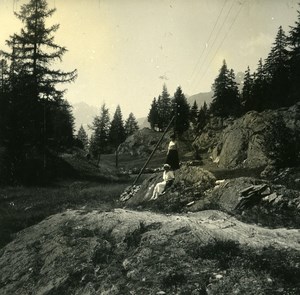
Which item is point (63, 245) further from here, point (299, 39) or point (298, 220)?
point (299, 39)

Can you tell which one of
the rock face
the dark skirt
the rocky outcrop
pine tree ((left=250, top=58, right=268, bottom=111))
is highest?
pine tree ((left=250, top=58, right=268, bottom=111))

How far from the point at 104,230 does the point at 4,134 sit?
19519 mm

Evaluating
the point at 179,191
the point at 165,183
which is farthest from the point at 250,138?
the point at 179,191

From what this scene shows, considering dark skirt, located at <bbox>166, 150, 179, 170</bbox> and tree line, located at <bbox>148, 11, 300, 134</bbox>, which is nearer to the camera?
dark skirt, located at <bbox>166, 150, 179, 170</bbox>

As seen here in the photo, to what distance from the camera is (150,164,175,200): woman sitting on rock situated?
51.0 feet

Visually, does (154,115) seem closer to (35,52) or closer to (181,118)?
(181,118)

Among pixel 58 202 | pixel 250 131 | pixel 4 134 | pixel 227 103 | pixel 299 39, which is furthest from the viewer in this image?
pixel 227 103

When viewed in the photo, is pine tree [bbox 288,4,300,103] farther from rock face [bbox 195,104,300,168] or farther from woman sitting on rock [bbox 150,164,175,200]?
woman sitting on rock [bbox 150,164,175,200]

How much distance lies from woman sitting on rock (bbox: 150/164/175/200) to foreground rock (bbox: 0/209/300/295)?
11.4ft

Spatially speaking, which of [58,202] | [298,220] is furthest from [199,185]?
[58,202]

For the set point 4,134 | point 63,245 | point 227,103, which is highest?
point 227,103

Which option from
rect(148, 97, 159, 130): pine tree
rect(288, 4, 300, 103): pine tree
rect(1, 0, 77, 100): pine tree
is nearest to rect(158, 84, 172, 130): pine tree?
rect(148, 97, 159, 130): pine tree

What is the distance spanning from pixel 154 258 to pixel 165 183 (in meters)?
7.20

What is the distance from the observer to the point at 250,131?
35.3m
